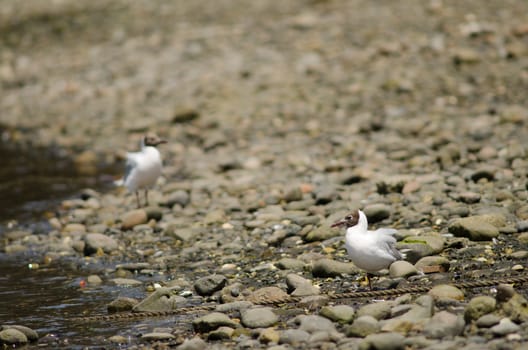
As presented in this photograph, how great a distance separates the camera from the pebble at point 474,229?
349 inches

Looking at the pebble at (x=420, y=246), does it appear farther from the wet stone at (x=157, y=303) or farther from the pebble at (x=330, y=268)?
the wet stone at (x=157, y=303)

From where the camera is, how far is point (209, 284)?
848cm

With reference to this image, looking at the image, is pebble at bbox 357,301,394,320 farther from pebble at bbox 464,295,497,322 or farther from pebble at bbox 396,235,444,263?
pebble at bbox 396,235,444,263

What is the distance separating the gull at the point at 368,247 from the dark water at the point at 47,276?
2.17 meters

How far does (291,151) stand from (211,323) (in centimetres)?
801

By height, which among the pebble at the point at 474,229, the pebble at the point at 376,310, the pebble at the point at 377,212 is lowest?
the pebble at the point at 376,310

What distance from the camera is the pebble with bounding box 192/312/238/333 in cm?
714

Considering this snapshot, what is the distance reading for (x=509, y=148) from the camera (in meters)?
12.5

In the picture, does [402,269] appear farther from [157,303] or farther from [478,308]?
[157,303]

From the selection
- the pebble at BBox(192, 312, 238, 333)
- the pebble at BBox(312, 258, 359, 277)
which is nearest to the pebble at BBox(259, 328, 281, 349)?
the pebble at BBox(192, 312, 238, 333)

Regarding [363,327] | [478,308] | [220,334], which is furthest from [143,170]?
[478,308]

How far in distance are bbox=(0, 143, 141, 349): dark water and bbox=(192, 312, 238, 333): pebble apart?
61 cm

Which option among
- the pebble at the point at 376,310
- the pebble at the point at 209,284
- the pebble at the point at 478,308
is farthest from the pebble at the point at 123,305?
the pebble at the point at 478,308

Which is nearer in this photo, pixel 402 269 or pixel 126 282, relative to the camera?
pixel 402 269
